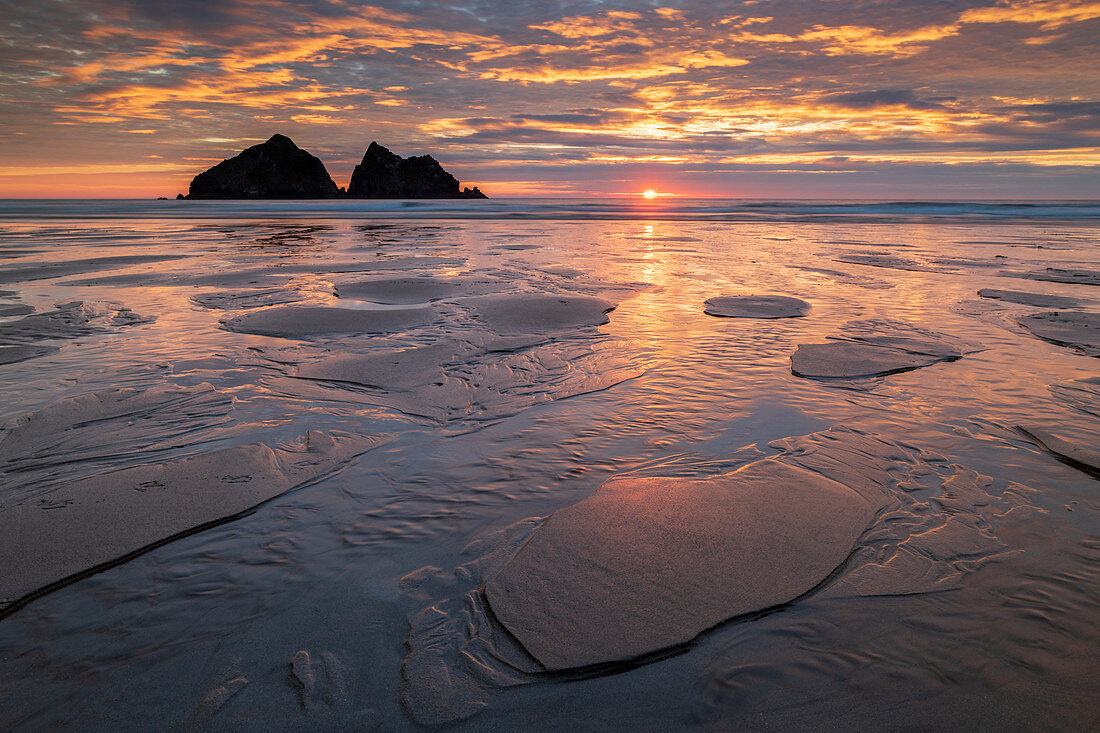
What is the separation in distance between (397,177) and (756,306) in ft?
324

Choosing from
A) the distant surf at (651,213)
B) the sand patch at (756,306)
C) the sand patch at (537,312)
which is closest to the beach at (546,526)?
the sand patch at (537,312)

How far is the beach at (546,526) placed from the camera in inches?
67.3

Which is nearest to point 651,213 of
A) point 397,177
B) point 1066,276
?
point 1066,276

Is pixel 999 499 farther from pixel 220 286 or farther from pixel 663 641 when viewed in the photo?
pixel 220 286

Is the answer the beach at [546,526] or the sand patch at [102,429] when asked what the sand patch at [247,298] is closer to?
the beach at [546,526]

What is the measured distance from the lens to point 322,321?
6520mm

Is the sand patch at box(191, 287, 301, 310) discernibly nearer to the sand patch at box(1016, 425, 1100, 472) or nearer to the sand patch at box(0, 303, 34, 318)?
the sand patch at box(0, 303, 34, 318)

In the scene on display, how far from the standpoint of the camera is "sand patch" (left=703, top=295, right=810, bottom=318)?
22.8 feet

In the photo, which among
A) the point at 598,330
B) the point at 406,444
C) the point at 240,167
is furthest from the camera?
the point at 240,167

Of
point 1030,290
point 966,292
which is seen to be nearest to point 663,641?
point 966,292

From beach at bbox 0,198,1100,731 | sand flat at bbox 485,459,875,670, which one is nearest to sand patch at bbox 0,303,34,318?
beach at bbox 0,198,1100,731

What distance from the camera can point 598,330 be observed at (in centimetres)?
625

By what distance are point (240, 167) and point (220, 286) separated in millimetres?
96475

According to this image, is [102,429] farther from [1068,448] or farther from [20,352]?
[1068,448]
